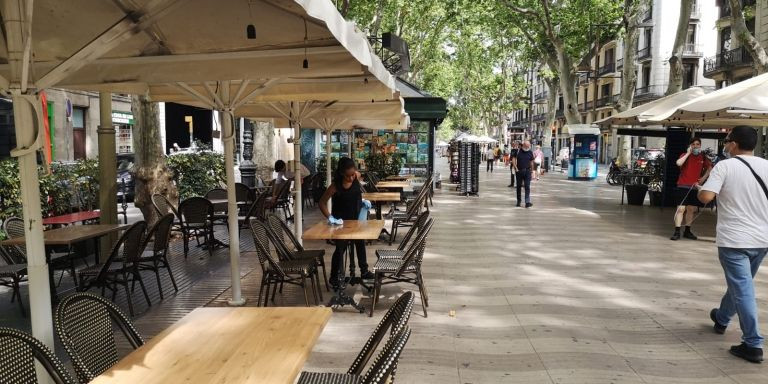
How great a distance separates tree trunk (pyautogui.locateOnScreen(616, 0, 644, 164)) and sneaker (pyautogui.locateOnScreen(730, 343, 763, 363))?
1540 centimetres

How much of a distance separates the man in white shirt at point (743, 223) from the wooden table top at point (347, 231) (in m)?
2.93

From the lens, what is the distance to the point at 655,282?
657 centimetres

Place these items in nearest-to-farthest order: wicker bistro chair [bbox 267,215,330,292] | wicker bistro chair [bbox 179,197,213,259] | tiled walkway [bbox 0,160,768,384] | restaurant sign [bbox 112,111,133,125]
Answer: tiled walkway [bbox 0,160,768,384] → wicker bistro chair [bbox 267,215,330,292] → wicker bistro chair [bbox 179,197,213,259] → restaurant sign [bbox 112,111,133,125]

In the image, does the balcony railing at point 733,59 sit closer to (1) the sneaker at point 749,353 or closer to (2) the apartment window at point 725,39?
(2) the apartment window at point 725,39

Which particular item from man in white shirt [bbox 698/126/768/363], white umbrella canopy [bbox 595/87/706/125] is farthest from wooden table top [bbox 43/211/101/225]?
white umbrella canopy [bbox 595/87/706/125]

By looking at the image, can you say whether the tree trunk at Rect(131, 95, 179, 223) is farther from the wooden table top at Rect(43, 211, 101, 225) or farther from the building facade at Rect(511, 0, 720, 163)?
the building facade at Rect(511, 0, 720, 163)

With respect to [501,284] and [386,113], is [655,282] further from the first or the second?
[386,113]

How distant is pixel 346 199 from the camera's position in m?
6.37

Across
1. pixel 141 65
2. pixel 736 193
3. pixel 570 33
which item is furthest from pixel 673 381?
pixel 570 33

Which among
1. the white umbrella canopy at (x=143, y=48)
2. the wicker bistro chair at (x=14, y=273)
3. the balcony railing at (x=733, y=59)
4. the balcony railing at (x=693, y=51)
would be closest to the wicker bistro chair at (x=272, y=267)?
the white umbrella canopy at (x=143, y=48)

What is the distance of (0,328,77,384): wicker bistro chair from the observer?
7.26ft

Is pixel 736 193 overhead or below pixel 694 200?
overhead

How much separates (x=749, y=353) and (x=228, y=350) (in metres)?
3.86

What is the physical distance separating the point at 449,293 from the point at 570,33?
20.2 meters
